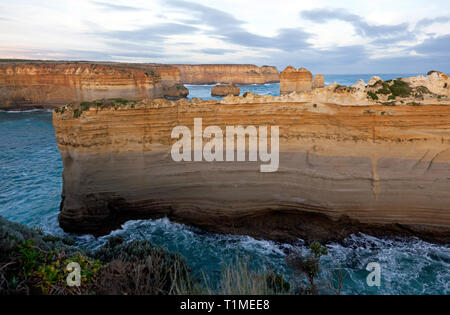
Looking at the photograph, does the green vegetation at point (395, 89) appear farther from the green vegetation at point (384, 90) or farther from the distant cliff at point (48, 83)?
the distant cliff at point (48, 83)

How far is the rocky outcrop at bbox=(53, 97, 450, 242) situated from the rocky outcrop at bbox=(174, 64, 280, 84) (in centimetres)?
9639

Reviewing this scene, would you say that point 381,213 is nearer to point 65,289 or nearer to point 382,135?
point 382,135

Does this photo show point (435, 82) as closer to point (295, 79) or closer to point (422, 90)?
point (422, 90)

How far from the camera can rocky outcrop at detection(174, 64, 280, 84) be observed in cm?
10206

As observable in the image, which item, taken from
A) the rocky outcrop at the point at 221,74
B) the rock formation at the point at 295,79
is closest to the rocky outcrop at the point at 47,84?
the rock formation at the point at 295,79

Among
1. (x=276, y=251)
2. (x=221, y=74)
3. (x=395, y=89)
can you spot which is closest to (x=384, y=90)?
(x=395, y=89)

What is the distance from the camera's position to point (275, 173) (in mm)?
9844

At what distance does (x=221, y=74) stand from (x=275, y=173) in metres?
97.4

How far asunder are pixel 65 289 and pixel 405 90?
407 inches

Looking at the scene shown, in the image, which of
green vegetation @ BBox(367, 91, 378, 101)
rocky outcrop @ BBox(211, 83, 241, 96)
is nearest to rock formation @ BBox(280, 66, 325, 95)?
rocky outcrop @ BBox(211, 83, 241, 96)

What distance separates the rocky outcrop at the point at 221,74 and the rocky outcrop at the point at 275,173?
96389 millimetres
